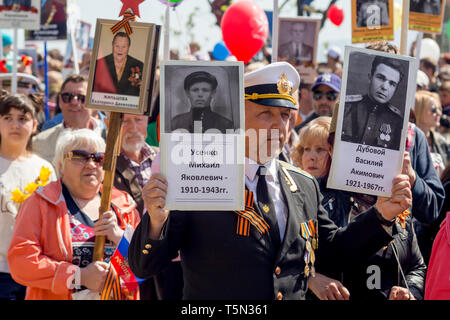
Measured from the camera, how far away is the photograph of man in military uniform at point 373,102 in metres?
3.03

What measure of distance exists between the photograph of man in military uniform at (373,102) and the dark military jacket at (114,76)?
1.19 m

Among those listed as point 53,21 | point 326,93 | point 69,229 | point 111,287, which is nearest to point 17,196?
point 69,229

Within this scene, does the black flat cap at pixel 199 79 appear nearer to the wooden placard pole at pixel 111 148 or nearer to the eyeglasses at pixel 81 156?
the wooden placard pole at pixel 111 148

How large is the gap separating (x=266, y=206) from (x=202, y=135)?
45cm

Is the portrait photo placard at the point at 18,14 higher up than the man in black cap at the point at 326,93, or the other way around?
the portrait photo placard at the point at 18,14

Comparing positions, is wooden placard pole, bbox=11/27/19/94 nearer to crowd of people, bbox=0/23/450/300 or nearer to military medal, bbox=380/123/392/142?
crowd of people, bbox=0/23/450/300

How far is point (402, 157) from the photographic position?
3.04 metres

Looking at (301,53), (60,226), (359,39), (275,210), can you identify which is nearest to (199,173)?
(275,210)

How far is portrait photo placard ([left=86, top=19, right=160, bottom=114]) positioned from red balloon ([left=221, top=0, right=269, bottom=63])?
3.85 m

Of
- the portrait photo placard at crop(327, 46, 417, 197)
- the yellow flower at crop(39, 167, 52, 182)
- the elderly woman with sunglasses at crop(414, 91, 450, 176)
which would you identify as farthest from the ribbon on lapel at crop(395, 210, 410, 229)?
the yellow flower at crop(39, 167, 52, 182)

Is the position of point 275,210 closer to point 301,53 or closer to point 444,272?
point 444,272

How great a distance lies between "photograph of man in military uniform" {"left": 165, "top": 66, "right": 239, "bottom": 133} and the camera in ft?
9.09

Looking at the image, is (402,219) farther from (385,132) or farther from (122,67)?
(122,67)

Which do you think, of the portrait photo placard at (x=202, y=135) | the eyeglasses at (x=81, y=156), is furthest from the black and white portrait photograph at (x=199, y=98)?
the eyeglasses at (x=81, y=156)
